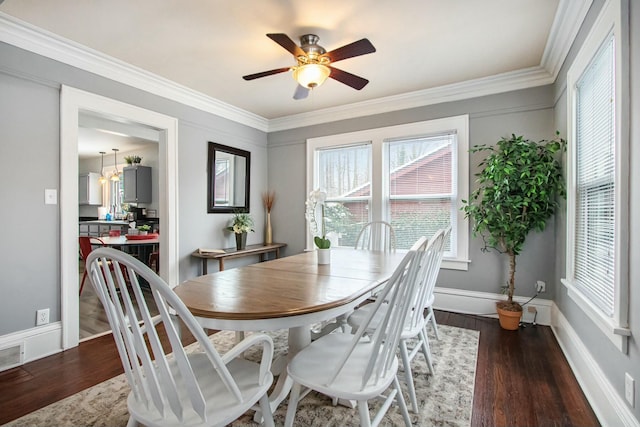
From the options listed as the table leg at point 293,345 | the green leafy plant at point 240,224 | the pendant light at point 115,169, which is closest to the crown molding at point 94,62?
the green leafy plant at point 240,224

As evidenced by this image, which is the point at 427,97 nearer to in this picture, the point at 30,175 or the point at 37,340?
the point at 30,175

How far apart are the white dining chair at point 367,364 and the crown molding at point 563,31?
2066mm

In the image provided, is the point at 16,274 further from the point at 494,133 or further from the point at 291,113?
the point at 494,133

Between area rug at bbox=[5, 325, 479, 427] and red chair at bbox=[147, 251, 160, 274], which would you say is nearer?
area rug at bbox=[5, 325, 479, 427]

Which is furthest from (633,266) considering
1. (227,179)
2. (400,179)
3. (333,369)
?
(227,179)

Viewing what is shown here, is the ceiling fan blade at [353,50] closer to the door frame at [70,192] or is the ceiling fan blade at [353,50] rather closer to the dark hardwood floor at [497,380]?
the door frame at [70,192]

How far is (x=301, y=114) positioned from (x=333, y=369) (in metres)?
3.68

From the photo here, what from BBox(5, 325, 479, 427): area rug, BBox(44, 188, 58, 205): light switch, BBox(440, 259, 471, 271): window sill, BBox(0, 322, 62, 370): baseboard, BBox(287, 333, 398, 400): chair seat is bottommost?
BBox(5, 325, 479, 427): area rug

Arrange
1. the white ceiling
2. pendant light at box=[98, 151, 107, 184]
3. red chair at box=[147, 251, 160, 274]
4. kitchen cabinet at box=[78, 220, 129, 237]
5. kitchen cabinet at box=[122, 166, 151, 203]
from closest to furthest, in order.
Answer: the white ceiling < red chair at box=[147, 251, 160, 274] < kitchen cabinet at box=[122, 166, 151, 203] < kitchen cabinet at box=[78, 220, 129, 237] < pendant light at box=[98, 151, 107, 184]

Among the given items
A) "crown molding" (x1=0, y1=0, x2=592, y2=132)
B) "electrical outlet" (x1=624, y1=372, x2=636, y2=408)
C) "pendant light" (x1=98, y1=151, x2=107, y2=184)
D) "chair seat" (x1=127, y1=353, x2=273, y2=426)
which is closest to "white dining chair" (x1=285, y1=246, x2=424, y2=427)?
"chair seat" (x1=127, y1=353, x2=273, y2=426)

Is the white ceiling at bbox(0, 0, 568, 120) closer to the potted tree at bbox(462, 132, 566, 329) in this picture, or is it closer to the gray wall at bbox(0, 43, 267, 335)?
the gray wall at bbox(0, 43, 267, 335)

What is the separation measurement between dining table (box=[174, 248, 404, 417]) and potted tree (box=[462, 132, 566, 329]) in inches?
48.9

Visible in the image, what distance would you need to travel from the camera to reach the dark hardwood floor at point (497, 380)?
5.66 feet

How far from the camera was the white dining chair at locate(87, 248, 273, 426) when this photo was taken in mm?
939
